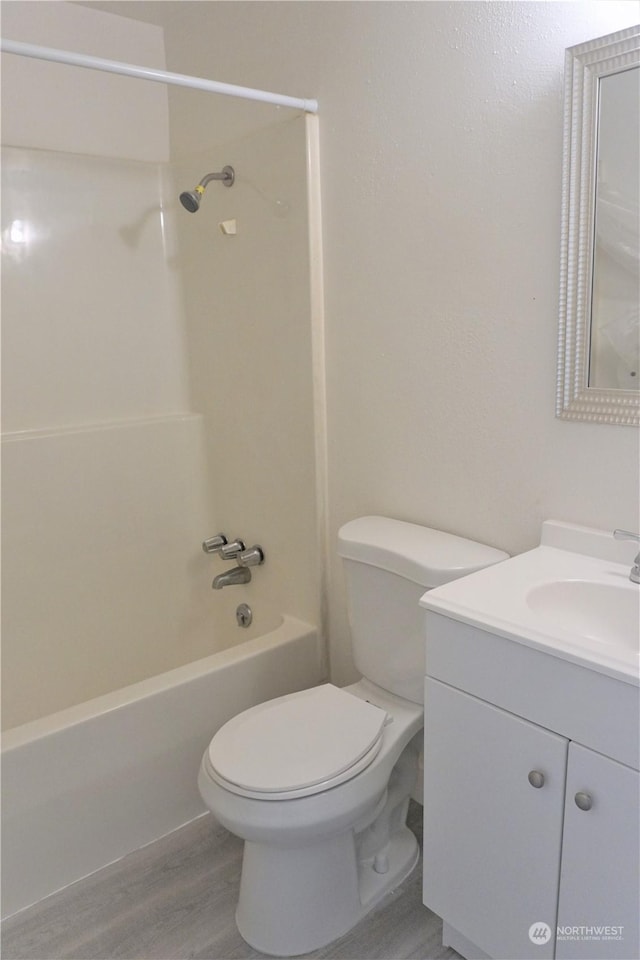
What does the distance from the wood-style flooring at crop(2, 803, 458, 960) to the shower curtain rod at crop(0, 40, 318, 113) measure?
1794 millimetres

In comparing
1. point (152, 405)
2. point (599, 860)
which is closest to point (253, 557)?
point (152, 405)

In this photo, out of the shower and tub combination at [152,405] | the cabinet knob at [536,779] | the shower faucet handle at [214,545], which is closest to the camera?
the cabinet knob at [536,779]

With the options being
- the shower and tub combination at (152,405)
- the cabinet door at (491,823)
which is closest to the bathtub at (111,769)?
the shower and tub combination at (152,405)

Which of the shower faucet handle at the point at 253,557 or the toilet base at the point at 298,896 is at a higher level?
the shower faucet handle at the point at 253,557

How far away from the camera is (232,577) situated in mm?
2338

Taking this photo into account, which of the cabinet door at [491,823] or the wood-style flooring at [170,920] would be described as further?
the wood-style flooring at [170,920]

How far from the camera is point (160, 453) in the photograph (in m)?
2.41

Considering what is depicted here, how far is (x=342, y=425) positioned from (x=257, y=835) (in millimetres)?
1039

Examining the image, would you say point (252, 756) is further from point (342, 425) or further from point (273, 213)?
point (273, 213)

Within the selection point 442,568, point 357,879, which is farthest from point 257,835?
point 442,568

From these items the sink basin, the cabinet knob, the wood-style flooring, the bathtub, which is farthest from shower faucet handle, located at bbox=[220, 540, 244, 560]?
the cabinet knob

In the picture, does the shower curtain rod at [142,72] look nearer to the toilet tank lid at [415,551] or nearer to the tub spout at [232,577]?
the toilet tank lid at [415,551]

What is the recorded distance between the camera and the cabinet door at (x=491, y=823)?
1.20 metres

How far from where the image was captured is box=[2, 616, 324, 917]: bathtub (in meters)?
1.61
